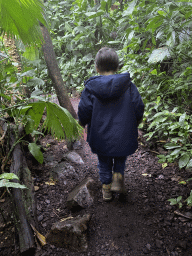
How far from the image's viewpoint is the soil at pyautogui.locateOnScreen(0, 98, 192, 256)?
141 centimetres

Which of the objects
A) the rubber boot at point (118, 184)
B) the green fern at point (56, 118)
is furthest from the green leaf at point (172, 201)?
the green fern at point (56, 118)

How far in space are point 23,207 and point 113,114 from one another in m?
1.09

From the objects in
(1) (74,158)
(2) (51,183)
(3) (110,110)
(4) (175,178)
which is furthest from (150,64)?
(2) (51,183)

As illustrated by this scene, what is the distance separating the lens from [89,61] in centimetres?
505

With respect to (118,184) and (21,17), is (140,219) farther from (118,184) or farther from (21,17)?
(21,17)

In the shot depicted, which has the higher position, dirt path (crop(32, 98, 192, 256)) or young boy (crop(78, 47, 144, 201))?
young boy (crop(78, 47, 144, 201))

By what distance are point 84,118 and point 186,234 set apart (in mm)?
1308

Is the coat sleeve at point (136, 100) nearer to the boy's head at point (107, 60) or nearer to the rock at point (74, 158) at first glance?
the boy's head at point (107, 60)

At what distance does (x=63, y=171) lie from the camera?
2246 mm

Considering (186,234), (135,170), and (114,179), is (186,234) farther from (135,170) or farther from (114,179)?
(135,170)

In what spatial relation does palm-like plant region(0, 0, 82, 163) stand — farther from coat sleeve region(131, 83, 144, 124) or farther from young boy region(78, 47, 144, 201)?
coat sleeve region(131, 83, 144, 124)

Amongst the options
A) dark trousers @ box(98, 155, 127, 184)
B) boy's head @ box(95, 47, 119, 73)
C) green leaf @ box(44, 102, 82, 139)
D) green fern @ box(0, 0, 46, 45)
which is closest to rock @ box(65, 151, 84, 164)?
dark trousers @ box(98, 155, 127, 184)

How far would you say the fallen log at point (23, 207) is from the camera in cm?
131

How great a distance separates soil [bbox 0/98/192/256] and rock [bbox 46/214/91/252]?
4cm
